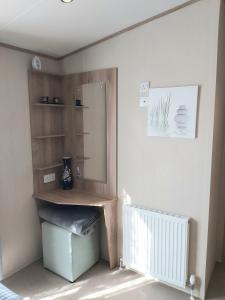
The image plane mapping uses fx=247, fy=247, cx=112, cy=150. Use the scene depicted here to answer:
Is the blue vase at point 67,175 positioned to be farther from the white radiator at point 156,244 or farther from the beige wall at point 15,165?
the white radiator at point 156,244

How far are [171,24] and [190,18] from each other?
0.16m

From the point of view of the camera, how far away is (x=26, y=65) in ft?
8.29

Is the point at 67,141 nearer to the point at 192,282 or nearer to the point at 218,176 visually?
the point at 218,176

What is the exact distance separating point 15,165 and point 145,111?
4.59 feet

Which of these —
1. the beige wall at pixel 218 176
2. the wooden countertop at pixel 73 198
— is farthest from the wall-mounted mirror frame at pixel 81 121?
the beige wall at pixel 218 176

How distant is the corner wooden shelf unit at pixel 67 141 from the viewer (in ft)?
8.30

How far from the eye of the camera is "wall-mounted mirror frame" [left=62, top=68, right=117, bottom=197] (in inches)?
98.8

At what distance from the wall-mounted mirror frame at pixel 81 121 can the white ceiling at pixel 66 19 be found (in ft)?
1.21

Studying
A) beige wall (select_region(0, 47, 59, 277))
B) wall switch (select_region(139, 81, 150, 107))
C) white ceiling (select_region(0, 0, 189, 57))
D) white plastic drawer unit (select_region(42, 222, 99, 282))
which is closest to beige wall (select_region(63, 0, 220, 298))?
wall switch (select_region(139, 81, 150, 107))

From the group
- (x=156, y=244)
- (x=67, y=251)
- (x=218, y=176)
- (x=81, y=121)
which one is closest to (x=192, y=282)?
(x=156, y=244)

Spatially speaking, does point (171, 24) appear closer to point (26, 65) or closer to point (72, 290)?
point (26, 65)

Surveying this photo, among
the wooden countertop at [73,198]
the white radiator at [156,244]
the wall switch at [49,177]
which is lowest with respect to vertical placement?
the white radiator at [156,244]

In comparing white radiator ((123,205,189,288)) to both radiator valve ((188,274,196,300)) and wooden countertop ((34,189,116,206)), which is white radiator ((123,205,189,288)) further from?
wooden countertop ((34,189,116,206))

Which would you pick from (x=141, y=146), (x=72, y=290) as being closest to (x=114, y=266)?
(x=72, y=290)
